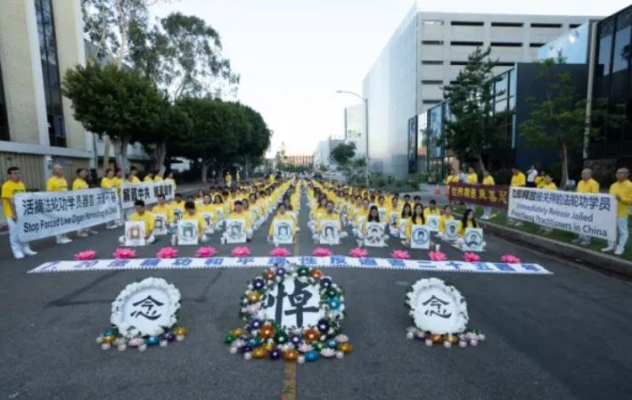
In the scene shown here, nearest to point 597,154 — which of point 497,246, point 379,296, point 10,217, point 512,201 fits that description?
point 512,201

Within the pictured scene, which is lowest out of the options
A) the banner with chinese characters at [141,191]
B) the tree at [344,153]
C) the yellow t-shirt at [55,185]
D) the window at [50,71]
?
the banner with chinese characters at [141,191]

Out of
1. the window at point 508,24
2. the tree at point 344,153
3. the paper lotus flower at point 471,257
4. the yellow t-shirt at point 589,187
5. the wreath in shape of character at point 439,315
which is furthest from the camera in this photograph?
the tree at point 344,153

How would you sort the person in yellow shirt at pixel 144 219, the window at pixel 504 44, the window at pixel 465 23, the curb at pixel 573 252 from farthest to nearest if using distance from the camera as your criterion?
1. the window at pixel 504 44
2. the window at pixel 465 23
3. the person in yellow shirt at pixel 144 219
4. the curb at pixel 573 252

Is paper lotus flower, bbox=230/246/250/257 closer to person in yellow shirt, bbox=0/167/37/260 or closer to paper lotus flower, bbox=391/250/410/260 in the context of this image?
paper lotus flower, bbox=391/250/410/260

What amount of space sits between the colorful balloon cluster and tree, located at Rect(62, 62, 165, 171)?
20.0m

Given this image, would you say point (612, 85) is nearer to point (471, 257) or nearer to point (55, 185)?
point (471, 257)

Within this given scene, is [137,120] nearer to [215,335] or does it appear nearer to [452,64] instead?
[215,335]

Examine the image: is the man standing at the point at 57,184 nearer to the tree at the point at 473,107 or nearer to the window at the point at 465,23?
the tree at the point at 473,107

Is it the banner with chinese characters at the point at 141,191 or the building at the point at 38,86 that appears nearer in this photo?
the banner with chinese characters at the point at 141,191

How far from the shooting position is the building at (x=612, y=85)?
2394 cm

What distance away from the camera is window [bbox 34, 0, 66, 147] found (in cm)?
2444

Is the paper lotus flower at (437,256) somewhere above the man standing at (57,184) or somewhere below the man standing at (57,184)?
below

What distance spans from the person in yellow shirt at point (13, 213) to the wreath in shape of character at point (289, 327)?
23.6 ft

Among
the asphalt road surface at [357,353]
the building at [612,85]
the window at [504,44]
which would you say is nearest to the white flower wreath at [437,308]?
the asphalt road surface at [357,353]
